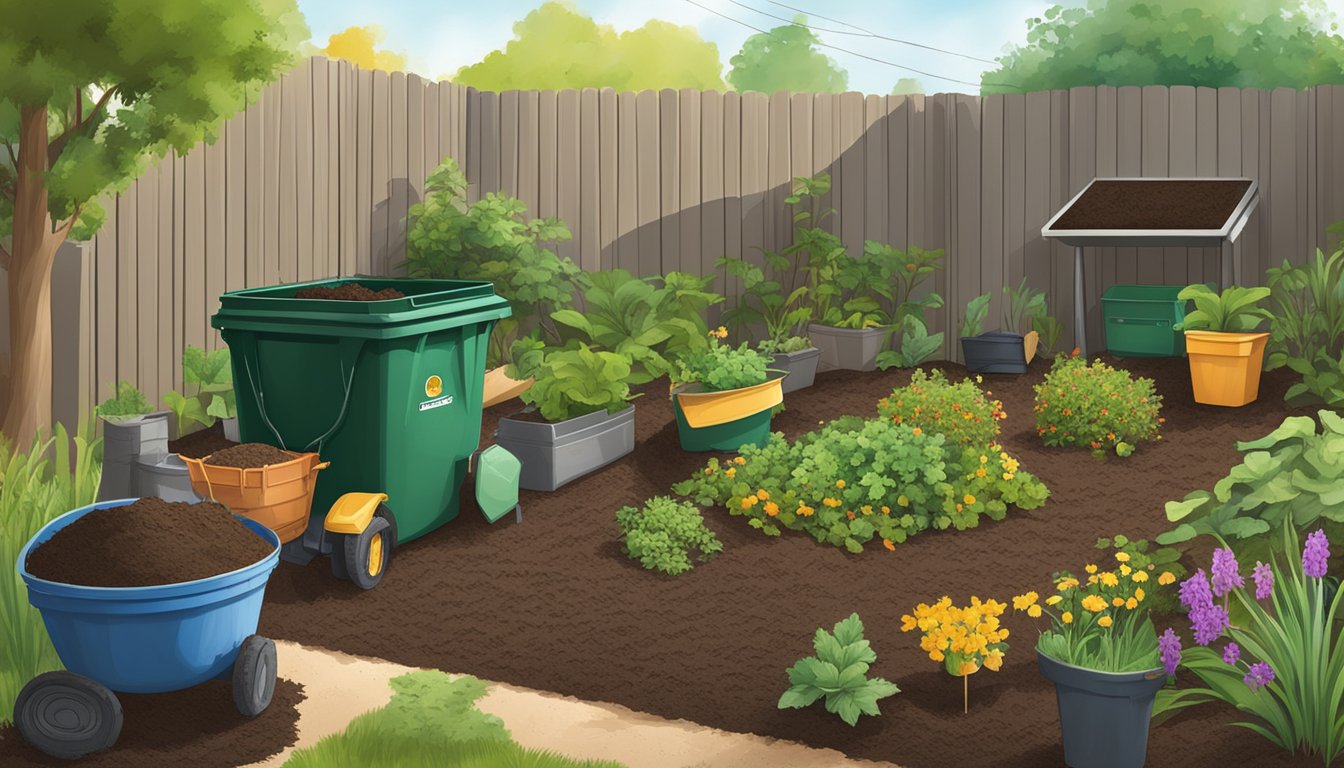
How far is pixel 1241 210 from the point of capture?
334 inches

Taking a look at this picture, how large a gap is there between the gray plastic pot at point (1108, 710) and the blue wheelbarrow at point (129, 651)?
103 inches

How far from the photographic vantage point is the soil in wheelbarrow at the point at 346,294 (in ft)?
20.2

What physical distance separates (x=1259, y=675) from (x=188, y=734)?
3350 millimetres

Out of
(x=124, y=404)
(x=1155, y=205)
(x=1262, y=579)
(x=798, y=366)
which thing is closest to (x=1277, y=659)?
(x=1262, y=579)

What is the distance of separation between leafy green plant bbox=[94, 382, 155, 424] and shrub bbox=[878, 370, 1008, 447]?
13.6ft

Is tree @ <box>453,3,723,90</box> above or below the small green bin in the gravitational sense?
above

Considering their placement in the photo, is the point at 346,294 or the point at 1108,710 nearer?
the point at 1108,710

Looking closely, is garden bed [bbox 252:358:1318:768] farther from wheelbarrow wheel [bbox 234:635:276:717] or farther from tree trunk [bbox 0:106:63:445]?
tree trunk [bbox 0:106:63:445]

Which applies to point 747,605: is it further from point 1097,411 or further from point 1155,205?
point 1155,205

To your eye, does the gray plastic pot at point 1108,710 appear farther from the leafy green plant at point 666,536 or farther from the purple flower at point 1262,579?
the leafy green plant at point 666,536

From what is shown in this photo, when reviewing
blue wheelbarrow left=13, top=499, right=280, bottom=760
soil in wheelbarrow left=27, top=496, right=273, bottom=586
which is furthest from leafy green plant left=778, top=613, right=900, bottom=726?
soil in wheelbarrow left=27, top=496, right=273, bottom=586

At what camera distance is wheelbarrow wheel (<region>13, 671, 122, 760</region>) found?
4.10 m

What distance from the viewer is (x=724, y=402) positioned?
23.1 ft

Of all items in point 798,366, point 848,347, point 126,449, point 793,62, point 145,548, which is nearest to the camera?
point 145,548
